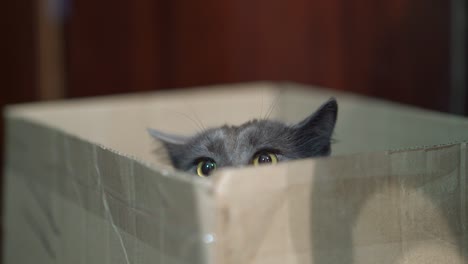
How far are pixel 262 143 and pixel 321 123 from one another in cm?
11

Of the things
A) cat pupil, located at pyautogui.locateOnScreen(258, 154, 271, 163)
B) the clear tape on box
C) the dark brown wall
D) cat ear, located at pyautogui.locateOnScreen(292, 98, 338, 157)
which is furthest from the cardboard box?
the dark brown wall

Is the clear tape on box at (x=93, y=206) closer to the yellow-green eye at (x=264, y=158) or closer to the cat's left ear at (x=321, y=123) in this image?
the yellow-green eye at (x=264, y=158)

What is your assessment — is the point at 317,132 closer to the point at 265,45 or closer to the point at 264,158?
the point at 264,158

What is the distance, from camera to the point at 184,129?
1.67 metres

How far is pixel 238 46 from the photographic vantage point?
2.32 metres

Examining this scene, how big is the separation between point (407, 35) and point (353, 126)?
2.07 ft

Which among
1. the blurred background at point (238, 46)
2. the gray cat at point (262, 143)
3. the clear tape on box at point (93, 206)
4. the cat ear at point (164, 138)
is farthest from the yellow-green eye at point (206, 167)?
the blurred background at point (238, 46)

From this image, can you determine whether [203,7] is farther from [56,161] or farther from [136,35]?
[56,161]

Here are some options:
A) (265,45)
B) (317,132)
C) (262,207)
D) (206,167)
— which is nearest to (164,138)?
(206,167)

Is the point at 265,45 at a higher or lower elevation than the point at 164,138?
higher

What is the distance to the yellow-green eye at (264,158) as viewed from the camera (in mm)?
1106

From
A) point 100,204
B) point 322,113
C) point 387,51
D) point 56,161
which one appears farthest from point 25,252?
point 387,51

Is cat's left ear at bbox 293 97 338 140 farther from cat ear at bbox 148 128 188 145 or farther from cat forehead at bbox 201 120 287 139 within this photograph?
cat ear at bbox 148 128 188 145

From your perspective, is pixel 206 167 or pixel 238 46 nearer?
pixel 206 167
